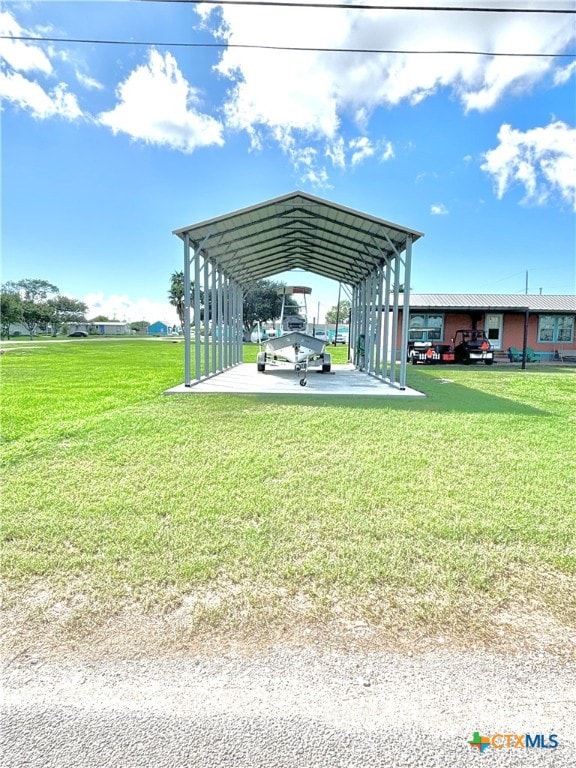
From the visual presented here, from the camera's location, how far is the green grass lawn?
2262 millimetres

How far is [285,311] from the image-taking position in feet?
49.4

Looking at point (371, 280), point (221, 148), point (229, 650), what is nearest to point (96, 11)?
point (229, 650)

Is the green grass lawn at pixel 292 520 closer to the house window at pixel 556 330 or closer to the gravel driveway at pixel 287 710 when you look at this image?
the gravel driveway at pixel 287 710

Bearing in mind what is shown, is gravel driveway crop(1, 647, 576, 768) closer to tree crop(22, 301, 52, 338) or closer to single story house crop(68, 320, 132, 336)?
tree crop(22, 301, 52, 338)

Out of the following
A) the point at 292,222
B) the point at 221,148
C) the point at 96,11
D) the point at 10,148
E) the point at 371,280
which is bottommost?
the point at 371,280

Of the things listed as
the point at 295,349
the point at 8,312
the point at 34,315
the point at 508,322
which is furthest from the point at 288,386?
the point at 34,315

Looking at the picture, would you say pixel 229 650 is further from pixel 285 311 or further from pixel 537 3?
pixel 285 311

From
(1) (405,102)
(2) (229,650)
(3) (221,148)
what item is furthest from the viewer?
(3) (221,148)

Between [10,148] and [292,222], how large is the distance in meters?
11.8

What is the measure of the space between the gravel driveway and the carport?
23.6 feet

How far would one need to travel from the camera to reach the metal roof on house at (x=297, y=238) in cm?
907

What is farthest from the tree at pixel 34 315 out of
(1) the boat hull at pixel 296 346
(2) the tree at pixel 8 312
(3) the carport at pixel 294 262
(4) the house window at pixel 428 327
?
(1) the boat hull at pixel 296 346

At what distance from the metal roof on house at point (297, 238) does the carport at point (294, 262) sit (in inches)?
0.9

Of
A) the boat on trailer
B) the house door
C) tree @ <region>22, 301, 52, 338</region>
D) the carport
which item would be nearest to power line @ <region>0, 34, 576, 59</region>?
the carport
